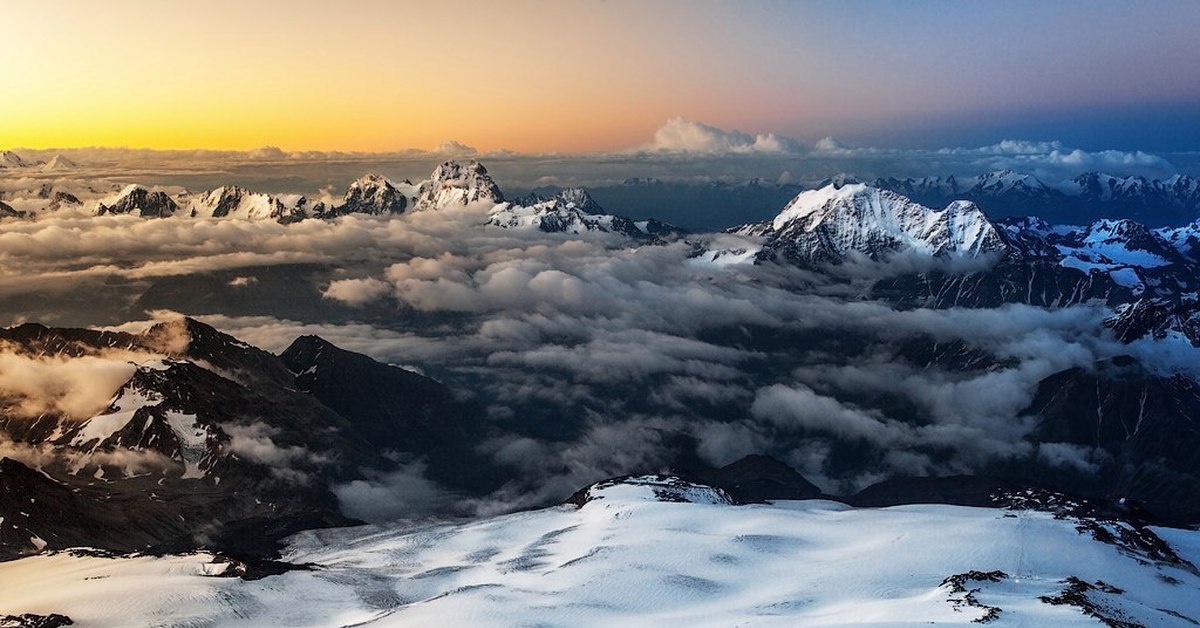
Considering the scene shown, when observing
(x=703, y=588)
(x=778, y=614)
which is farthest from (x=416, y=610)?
(x=778, y=614)

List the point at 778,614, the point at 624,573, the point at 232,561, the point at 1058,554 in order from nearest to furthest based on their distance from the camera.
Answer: the point at 778,614 < the point at 1058,554 < the point at 624,573 < the point at 232,561

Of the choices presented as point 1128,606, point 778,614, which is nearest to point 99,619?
point 778,614

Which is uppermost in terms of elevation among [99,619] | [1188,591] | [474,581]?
[1188,591]

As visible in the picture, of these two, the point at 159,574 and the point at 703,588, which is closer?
the point at 703,588

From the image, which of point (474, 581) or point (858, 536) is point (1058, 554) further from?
point (474, 581)

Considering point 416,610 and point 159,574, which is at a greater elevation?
point 416,610

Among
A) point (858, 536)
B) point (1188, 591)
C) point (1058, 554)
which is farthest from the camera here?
point (858, 536)
